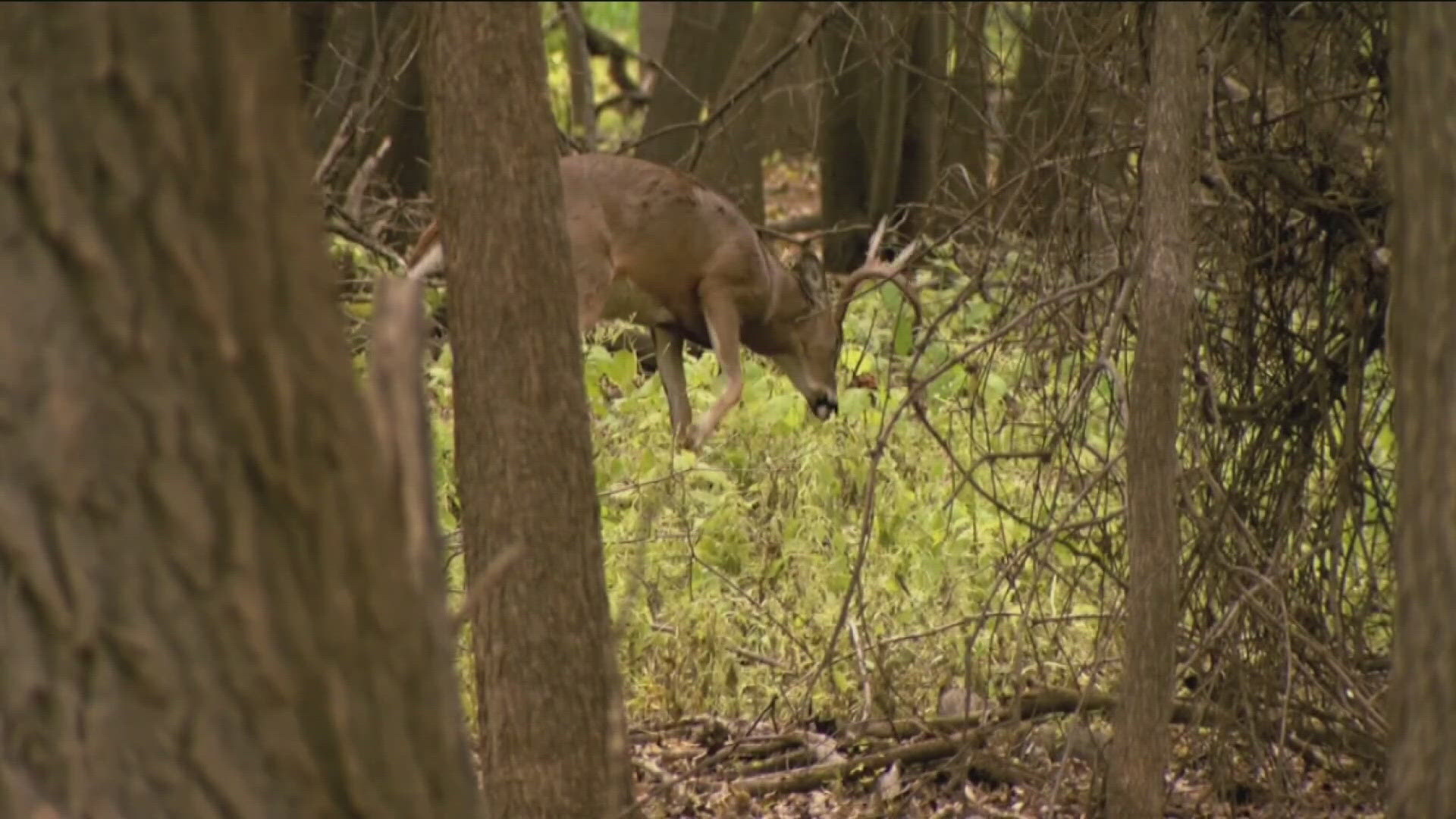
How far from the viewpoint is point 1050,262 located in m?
5.05

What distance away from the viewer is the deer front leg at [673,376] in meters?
8.73

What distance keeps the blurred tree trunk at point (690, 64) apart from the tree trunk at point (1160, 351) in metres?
8.82

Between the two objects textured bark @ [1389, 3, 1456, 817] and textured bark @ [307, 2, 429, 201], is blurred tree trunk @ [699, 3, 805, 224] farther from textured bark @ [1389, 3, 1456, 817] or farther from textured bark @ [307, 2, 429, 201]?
textured bark @ [1389, 3, 1456, 817]

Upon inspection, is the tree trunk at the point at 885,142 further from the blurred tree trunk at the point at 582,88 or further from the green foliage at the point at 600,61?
the green foliage at the point at 600,61

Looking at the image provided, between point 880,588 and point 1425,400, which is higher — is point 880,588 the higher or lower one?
the lower one

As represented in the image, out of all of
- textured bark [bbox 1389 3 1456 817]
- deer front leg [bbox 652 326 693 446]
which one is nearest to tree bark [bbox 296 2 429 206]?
deer front leg [bbox 652 326 693 446]

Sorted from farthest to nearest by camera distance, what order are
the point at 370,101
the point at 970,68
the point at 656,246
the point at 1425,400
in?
the point at 370,101 → the point at 656,246 → the point at 970,68 → the point at 1425,400

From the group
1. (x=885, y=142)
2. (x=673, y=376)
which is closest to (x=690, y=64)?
(x=885, y=142)

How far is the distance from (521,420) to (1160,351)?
126cm

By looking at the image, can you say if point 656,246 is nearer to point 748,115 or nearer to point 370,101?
point 370,101

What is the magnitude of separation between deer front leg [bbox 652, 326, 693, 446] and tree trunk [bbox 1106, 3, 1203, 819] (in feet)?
15.0

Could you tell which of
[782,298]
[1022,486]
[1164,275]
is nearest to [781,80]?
[782,298]

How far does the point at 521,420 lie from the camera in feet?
11.3

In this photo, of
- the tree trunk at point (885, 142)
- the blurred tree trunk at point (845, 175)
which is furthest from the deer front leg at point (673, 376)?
the blurred tree trunk at point (845, 175)
